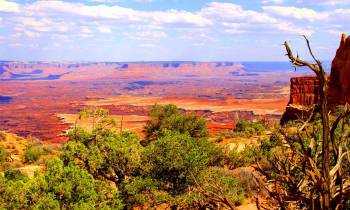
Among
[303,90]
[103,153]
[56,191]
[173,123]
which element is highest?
[303,90]

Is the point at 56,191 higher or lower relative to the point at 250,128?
higher

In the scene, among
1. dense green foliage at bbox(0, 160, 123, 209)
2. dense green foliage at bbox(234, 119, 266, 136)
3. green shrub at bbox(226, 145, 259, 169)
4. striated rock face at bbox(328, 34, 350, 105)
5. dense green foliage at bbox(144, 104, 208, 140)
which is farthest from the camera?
dense green foliage at bbox(234, 119, 266, 136)

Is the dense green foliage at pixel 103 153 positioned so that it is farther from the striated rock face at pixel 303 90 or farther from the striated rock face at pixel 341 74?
the striated rock face at pixel 303 90

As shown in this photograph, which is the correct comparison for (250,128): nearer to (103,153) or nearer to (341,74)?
(341,74)

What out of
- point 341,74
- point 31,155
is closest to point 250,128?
point 341,74

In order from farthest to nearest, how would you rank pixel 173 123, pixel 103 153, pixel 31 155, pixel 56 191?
pixel 173 123 → pixel 31 155 → pixel 103 153 → pixel 56 191

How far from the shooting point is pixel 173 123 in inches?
1719

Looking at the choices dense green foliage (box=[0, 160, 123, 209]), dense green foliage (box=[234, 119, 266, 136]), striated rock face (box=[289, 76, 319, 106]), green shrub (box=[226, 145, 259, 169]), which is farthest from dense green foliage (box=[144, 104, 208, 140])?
striated rock face (box=[289, 76, 319, 106])

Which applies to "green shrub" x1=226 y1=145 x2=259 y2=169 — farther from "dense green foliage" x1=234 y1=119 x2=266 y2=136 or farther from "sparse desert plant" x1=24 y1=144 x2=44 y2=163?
"sparse desert plant" x1=24 y1=144 x2=44 y2=163

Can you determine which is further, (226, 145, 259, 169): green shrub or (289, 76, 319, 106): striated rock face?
(289, 76, 319, 106): striated rock face

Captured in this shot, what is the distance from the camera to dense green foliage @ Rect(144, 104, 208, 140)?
143ft

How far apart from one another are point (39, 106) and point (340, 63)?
162 meters

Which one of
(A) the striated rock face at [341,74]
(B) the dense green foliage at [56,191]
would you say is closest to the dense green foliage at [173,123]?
(A) the striated rock face at [341,74]

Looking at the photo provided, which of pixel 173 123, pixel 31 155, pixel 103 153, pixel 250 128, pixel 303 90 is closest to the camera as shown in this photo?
pixel 103 153
